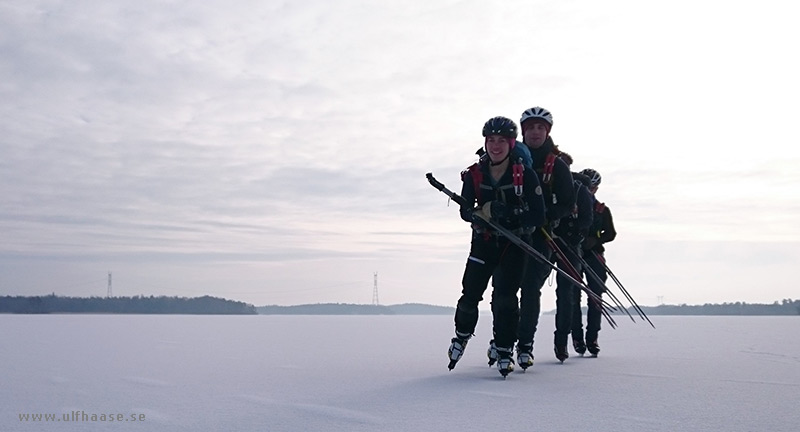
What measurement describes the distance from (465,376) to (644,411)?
2208 millimetres

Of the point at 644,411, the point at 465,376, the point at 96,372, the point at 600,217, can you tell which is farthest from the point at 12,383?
the point at 600,217

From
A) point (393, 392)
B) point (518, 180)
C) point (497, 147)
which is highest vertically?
point (497, 147)

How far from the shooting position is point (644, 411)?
463 centimetres

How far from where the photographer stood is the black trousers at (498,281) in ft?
22.7

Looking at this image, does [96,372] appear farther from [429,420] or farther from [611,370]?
[611,370]

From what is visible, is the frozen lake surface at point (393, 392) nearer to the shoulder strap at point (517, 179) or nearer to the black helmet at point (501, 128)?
the shoulder strap at point (517, 179)

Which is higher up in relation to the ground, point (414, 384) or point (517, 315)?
point (517, 315)

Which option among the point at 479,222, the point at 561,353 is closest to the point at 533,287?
the point at 561,353

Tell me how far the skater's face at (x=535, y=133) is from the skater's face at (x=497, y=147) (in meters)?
0.92

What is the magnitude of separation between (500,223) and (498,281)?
0.54 metres

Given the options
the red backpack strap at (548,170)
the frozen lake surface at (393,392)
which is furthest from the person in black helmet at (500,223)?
the red backpack strap at (548,170)

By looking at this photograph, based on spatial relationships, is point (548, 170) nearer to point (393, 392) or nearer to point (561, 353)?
point (561, 353)

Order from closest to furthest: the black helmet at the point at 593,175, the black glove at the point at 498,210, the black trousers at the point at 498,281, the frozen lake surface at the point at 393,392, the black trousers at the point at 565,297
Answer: the frozen lake surface at the point at 393,392 → the black glove at the point at 498,210 → the black trousers at the point at 498,281 → the black trousers at the point at 565,297 → the black helmet at the point at 593,175

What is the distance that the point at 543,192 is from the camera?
754cm
